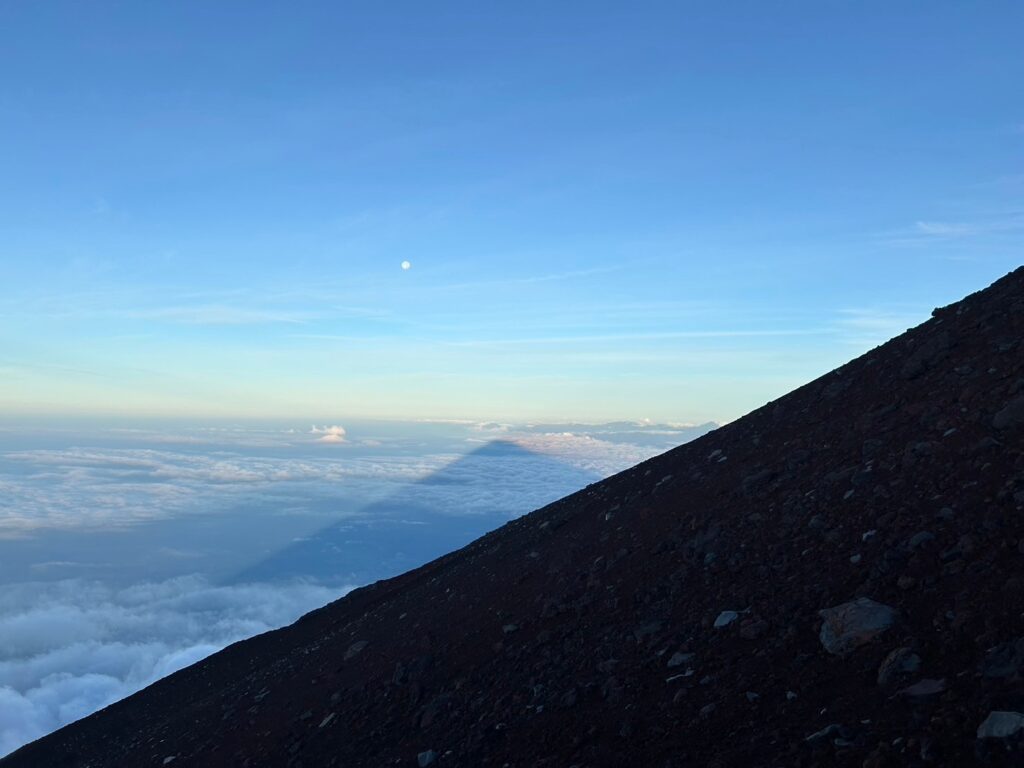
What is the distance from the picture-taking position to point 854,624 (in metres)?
8.30

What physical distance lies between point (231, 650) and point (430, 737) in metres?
29.7

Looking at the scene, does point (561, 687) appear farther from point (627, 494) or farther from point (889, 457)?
point (627, 494)

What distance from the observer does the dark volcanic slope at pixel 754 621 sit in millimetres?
7152

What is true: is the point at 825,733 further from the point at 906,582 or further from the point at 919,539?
the point at 919,539

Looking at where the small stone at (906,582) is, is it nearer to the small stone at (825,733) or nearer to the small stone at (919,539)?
the small stone at (919,539)

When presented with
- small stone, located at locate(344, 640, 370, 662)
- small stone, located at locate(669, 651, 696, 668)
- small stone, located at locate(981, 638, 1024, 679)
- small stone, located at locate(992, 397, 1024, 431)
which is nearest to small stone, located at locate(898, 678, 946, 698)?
small stone, located at locate(981, 638, 1024, 679)

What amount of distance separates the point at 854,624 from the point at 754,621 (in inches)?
62.7

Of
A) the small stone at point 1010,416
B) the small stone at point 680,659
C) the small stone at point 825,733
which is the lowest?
the small stone at point 680,659

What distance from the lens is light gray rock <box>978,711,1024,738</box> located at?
554cm

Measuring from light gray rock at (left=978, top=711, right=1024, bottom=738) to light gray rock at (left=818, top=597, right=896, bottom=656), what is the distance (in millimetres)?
2266

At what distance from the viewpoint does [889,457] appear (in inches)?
504

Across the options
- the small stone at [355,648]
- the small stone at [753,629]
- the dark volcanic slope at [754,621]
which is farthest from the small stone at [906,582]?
the small stone at [355,648]

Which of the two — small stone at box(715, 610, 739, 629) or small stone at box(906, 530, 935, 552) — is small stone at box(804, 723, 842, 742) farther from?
small stone at box(906, 530, 935, 552)

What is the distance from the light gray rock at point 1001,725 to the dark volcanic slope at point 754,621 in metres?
0.02
